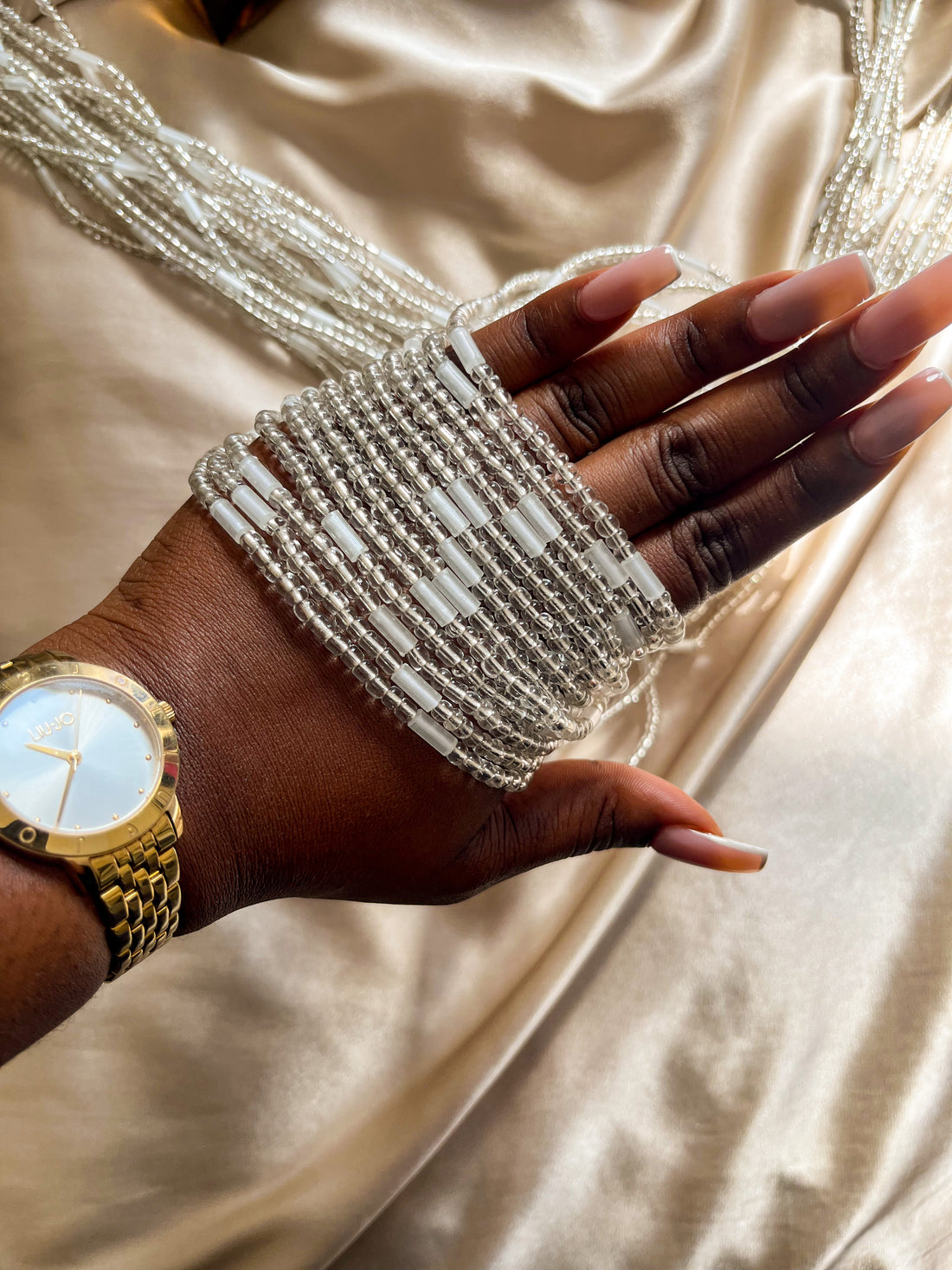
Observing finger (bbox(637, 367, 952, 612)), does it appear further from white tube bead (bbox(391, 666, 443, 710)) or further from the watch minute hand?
the watch minute hand

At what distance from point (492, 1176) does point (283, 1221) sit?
0.62ft

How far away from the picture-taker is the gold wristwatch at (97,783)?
0.53m

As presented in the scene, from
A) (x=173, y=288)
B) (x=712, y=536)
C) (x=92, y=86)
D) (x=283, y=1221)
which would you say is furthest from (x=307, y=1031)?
(x=92, y=86)

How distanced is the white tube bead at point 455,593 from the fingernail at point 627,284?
0.21m

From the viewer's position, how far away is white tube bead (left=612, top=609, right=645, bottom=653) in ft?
2.06

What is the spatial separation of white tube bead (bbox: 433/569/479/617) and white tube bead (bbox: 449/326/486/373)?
0.14 m

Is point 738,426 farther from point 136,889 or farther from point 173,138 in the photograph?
point 173,138

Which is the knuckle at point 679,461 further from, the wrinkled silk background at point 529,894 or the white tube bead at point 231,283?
the white tube bead at point 231,283

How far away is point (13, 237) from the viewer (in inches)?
34.9

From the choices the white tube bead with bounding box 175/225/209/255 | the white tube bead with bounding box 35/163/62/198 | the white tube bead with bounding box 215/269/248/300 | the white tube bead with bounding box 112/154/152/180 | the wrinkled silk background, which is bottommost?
the wrinkled silk background

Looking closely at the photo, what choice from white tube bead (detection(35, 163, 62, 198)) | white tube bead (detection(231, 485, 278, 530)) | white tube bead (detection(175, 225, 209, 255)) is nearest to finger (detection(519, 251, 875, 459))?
white tube bead (detection(231, 485, 278, 530))

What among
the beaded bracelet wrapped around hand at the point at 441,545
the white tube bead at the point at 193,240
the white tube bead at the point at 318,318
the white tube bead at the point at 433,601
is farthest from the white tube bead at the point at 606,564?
the white tube bead at the point at 193,240

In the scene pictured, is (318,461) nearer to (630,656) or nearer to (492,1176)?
(630,656)

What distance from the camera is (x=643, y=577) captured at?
2.03ft
